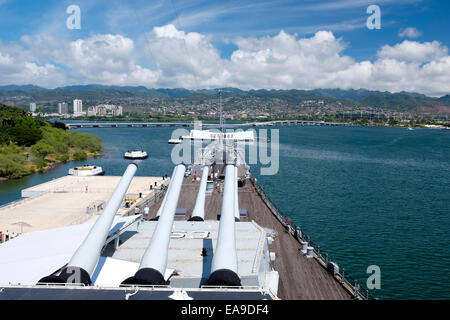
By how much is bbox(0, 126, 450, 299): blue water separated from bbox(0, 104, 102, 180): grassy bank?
3.18 m

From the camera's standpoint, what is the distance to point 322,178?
6625 cm

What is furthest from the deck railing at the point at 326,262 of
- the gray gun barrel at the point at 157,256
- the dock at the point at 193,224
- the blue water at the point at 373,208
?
the gray gun barrel at the point at 157,256

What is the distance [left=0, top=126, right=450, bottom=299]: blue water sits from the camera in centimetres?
2847

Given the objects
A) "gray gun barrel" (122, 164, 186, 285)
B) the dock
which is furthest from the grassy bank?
"gray gun barrel" (122, 164, 186, 285)

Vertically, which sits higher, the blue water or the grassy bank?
the grassy bank

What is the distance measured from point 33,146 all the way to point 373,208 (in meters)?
72.7

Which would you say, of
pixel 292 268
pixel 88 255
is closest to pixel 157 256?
pixel 88 255

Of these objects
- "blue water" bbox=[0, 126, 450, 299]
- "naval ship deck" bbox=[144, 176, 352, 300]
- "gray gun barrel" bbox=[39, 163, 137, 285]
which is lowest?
"blue water" bbox=[0, 126, 450, 299]

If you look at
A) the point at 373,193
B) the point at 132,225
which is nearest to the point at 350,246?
the point at 132,225

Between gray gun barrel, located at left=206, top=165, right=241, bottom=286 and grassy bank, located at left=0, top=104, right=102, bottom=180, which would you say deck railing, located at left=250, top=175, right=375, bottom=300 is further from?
grassy bank, located at left=0, top=104, right=102, bottom=180

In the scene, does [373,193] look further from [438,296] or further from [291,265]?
[291,265]

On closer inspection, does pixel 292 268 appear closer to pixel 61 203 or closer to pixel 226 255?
pixel 226 255

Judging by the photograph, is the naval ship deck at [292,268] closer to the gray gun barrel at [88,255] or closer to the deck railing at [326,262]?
the deck railing at [326,262]
